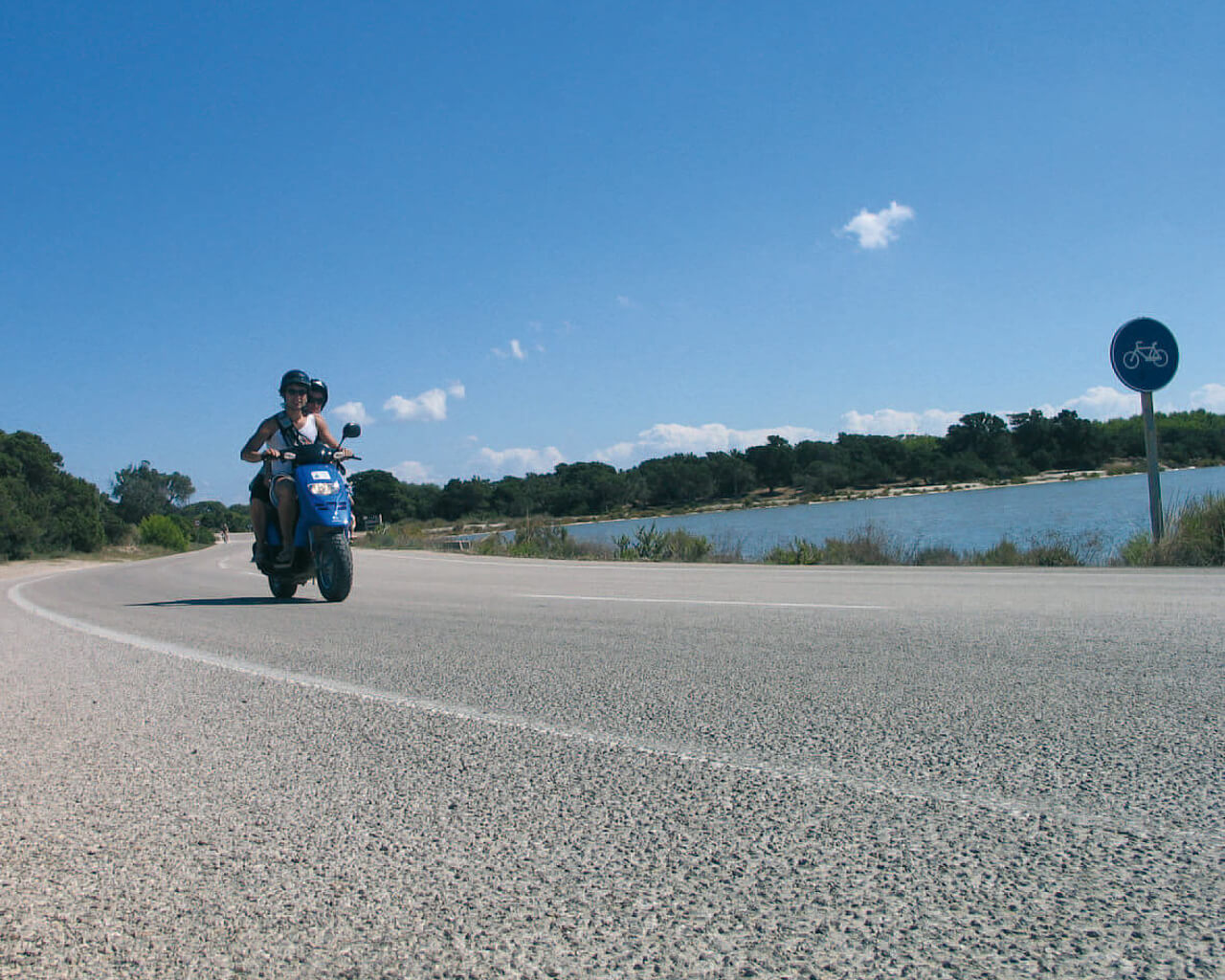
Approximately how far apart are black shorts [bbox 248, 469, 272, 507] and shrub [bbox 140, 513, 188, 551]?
58182 mm

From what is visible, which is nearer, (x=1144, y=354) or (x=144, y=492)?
(x=1144, y=354)

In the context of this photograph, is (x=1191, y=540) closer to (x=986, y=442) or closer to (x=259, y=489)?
(x=259, y=489)

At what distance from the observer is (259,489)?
869 centimetres

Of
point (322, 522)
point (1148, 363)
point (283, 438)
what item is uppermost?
point (1148, 363)

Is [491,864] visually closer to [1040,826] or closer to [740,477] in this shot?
[1040,826]

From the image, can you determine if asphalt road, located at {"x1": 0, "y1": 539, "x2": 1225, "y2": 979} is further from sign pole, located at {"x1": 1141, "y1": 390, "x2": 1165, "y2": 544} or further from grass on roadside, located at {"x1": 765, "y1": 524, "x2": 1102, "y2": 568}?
grass on roadside, located at {"x1": 765, "y1": 524, "x2": 1102, "y2": 568}

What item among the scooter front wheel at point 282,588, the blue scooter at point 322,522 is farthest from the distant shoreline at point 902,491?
Answer: the blue scooter at point 322,522

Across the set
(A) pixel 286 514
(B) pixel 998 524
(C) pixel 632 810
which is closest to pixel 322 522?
(A) pixel 286 514

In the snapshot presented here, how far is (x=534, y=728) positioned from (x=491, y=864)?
128 cm

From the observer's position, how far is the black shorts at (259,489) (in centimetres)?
863

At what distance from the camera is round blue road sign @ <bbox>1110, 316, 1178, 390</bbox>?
12.3m

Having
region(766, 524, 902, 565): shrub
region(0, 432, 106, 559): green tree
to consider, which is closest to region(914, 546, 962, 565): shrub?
region(766, 524, 902, 565): shrub

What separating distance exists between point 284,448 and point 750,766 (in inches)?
269

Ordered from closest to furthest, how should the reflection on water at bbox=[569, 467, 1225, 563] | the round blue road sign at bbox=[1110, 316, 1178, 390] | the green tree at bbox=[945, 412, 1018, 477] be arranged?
1. the round blue road sign at bbox=[1110, 316, 1178, 390]
2. the reflection on water at bbox=[569, 467, 1225, 563]
3. the green tree at bbox=[945, 412, 1018, 477]
